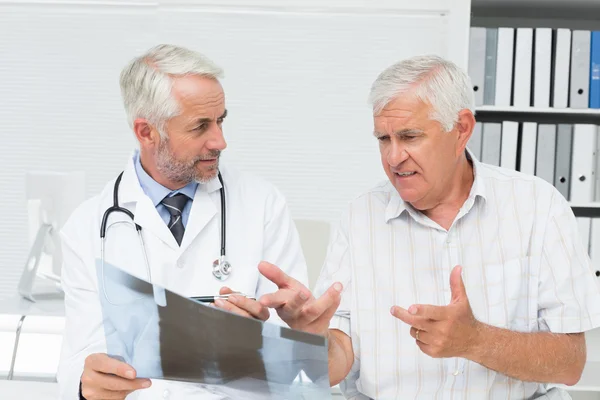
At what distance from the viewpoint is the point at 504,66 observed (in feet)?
9.25

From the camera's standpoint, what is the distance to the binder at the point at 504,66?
2.80 m

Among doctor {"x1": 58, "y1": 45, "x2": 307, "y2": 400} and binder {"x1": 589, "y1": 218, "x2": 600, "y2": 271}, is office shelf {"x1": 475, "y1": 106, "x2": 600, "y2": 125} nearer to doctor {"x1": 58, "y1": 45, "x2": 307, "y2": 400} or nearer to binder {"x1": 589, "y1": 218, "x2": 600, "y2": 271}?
binder {"x1": 589, "y1": 218, "x2": 600, "y2": 271}

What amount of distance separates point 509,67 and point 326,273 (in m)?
1.60

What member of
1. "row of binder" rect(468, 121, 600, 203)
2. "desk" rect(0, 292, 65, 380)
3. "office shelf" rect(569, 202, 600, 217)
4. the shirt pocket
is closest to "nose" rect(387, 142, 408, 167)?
the shirt pocket

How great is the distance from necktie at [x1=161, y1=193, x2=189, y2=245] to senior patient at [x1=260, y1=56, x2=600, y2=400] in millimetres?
335

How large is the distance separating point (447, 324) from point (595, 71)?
6.39ft

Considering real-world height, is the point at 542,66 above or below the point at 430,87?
above

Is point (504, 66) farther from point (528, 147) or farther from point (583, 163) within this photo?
point (583, 163)

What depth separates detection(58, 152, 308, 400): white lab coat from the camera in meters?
1.54

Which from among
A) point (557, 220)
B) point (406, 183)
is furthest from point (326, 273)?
point (557, 220)

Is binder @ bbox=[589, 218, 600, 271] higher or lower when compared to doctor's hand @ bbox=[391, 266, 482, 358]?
lower

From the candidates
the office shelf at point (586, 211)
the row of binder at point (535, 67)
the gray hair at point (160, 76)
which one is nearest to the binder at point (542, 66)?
the row of binder at point (535, 67)

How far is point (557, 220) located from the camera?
151 cm

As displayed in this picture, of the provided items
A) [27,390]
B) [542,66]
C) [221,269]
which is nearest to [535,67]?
[542,66]
